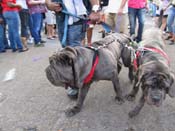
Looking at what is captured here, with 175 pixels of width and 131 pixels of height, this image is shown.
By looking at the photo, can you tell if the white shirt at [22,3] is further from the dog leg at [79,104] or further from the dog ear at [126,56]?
the dog leg at [79,104]

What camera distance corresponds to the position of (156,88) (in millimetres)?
2871

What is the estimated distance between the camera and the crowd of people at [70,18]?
380cm

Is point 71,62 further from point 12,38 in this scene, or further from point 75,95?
point 12,38

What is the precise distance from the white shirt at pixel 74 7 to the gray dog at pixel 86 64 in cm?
51

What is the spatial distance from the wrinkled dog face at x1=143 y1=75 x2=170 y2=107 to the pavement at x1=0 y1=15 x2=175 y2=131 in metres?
0.62

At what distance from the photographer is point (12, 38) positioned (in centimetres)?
695

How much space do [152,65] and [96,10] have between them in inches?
47.3

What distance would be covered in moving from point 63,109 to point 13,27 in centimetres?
362

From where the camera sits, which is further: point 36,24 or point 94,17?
point 36,24

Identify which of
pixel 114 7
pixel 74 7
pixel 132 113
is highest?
pixel 74 7

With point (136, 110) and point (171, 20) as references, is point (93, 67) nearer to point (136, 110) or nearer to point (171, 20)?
point (136, 110)

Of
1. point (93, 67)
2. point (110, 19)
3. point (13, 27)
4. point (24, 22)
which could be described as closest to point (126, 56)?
point (93, 67)

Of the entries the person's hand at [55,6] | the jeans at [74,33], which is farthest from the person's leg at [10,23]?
the person's hand at [55,6]

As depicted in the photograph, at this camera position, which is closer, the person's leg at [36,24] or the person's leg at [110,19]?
the person's leg at [110,19]
